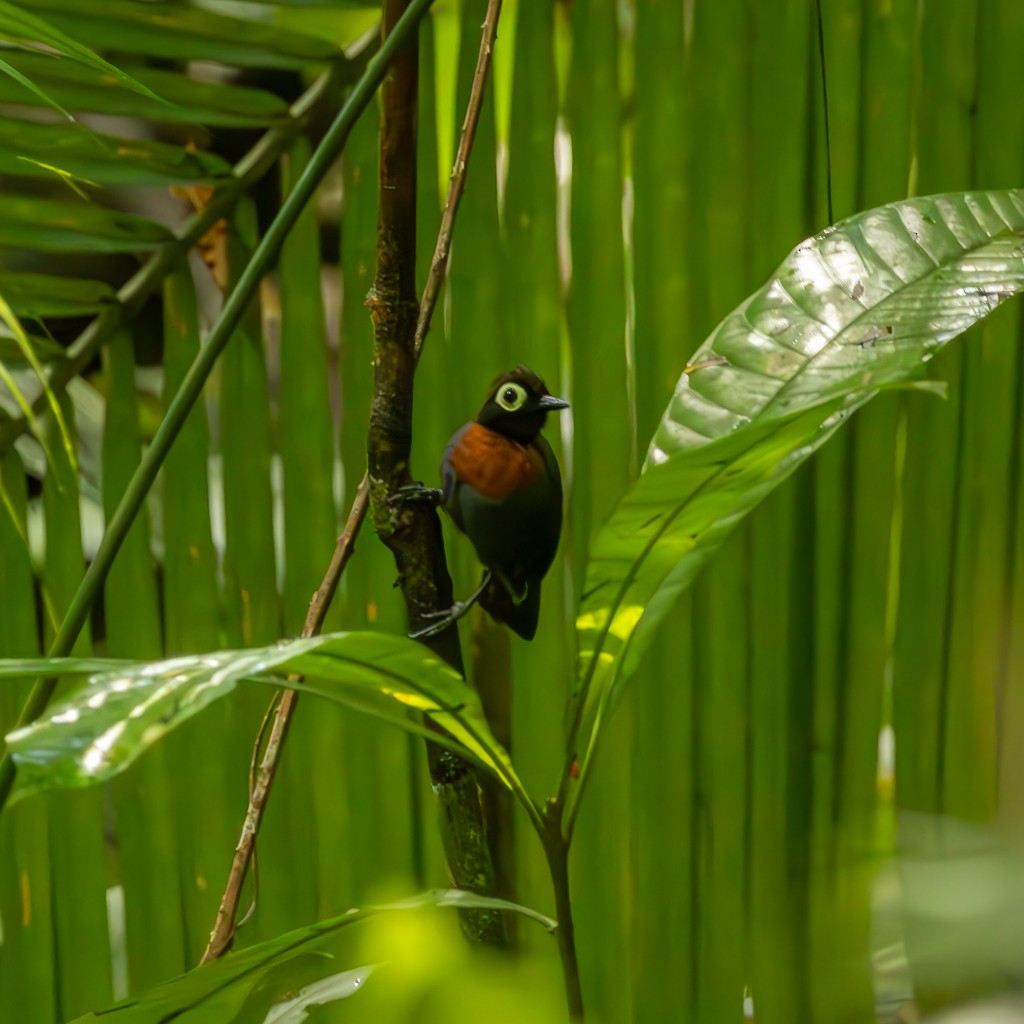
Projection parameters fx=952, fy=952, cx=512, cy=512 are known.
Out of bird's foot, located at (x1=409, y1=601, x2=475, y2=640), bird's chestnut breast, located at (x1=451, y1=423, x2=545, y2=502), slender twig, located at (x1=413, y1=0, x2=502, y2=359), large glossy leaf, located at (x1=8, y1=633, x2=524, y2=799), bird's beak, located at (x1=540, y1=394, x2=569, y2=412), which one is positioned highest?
slender twig, located at (x1=413, y1=0, x2=502, y2=359)

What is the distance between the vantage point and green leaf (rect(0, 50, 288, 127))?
810 millimetres

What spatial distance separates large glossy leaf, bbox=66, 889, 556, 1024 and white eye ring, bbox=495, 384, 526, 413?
296 mm

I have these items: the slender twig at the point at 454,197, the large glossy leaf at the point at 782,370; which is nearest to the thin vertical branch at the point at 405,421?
the slender twig at the point at 454,197

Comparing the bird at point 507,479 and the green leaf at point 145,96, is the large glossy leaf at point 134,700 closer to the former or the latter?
the bird at point 507,479

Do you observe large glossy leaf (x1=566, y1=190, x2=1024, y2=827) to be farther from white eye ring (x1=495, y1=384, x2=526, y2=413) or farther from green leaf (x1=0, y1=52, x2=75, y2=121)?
green leaf (x1=0, y1=52, x2=75, y2=121)

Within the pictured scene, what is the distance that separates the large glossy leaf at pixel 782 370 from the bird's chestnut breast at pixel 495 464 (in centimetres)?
15

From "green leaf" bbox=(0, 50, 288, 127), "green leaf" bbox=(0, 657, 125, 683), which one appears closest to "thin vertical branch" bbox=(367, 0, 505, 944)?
"green leaf" bbox=(0, 657, 125, 683)

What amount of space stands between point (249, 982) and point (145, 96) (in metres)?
0.72

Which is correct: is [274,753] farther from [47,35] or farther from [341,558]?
[47,35]

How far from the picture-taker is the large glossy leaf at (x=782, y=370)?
0.41m

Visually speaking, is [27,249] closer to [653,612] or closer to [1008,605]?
[653,612]

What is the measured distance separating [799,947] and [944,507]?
42cm

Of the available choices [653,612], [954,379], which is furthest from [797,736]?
[653,612]

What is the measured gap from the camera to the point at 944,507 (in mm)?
849
